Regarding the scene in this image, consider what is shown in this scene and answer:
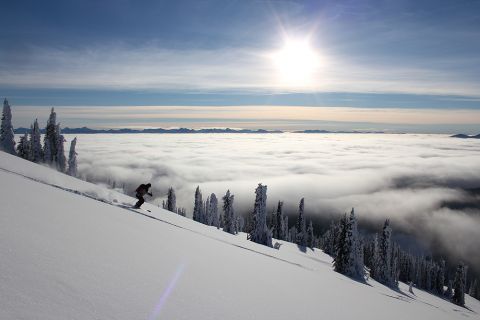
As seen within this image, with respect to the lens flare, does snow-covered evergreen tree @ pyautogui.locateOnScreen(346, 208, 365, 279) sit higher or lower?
lower

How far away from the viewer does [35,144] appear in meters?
70.6

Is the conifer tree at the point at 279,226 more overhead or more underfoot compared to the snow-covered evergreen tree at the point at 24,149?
more underfoot

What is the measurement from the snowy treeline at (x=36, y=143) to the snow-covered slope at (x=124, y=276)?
6836cm

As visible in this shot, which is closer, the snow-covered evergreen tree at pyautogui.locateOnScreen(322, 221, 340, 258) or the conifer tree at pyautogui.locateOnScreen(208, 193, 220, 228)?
the snow-covered evergreen tree at pyautogui.locateOnScreen(322, 221, 340, 258)

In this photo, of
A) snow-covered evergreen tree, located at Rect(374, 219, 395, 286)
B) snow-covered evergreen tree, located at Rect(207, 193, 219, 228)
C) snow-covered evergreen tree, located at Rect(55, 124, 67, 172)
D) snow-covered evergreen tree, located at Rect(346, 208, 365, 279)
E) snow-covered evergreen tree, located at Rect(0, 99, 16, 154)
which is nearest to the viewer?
snow-covered evergreen tree, located at Rect(346, 208, 365, 279)

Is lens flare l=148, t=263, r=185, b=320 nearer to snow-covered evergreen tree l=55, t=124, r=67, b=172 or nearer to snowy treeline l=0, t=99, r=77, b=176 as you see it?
snowy treeline l=0, t=99, r=77, b=176

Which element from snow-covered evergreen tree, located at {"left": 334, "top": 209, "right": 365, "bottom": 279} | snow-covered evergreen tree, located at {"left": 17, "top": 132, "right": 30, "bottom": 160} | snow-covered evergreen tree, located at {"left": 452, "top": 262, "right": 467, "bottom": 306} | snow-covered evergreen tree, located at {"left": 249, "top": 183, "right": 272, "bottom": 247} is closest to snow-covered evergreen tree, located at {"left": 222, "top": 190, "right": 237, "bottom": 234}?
snow-covered evergreen tree, located at {"left": 249, "top": 183, "right": 272, "bottom": 247}

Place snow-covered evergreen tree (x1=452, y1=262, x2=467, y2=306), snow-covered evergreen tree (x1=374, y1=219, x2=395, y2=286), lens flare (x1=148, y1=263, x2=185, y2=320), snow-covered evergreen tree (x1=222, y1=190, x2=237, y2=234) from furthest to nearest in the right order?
snow-covered evergreen tree (x1=452, y1=262, x2=467, y2=306) < snow-covered evergreen tree (x1=222, y1=190, x2=237, y2=234) < snow-covered evergreen tree (x1=374, y1=219, x2=395, y2=286) < lens flare (x1=148, y1=263, x2=185, y2=320)

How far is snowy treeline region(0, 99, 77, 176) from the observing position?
63744 mm

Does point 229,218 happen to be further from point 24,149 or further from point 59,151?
point 24,149

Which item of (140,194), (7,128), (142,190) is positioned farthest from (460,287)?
(7,128)

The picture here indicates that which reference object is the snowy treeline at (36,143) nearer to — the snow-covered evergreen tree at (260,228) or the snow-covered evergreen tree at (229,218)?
the snow-covered evergreen tree at (229,218)

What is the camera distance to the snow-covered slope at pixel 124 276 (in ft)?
12.1

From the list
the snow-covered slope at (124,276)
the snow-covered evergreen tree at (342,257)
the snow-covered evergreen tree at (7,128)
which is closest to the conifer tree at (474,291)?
the snow-covered evergreen tree at (342,257)
